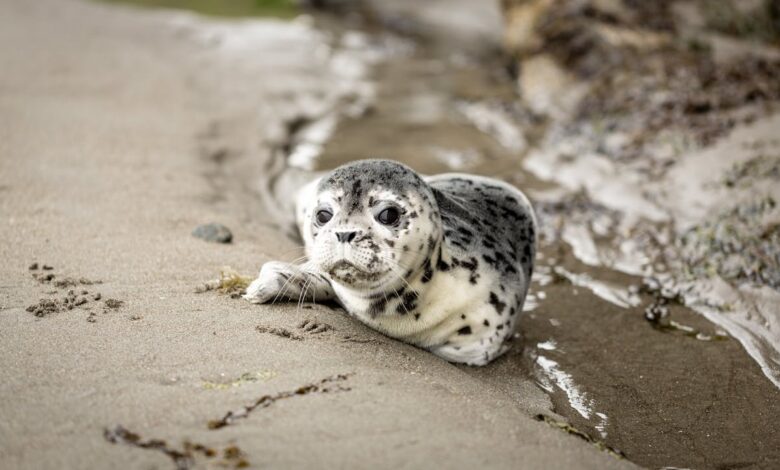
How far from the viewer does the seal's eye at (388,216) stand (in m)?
3.56

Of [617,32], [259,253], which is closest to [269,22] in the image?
[617,32]

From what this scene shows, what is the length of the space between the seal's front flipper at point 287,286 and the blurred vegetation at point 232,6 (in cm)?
901

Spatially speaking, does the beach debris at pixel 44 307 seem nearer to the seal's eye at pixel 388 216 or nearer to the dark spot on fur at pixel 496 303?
the seal's eye at pixel 388 216

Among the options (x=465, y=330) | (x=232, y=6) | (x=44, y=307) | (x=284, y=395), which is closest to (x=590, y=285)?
(x=465, y=330)

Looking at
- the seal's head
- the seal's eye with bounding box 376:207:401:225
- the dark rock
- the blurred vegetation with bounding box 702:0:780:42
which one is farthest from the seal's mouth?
the blurred vegetation with bounding box 702:0:780:42

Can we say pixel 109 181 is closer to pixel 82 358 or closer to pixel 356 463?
pixel 82 358

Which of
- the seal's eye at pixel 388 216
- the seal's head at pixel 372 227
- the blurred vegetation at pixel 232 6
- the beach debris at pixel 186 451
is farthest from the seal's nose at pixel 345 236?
the blurred vegetation at pixel 232 6

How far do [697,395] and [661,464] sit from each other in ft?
2.41

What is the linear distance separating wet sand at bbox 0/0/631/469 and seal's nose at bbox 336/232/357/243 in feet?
1.60

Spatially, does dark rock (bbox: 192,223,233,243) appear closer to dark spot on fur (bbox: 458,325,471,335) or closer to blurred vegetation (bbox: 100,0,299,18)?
dark spot on fur (bbox: 458,325,471,335)

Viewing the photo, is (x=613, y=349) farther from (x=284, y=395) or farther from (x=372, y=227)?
(x=284, y=395)

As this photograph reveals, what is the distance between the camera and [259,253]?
4.79 meters

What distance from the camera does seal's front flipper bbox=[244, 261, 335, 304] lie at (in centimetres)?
394

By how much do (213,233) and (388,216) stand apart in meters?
1.68
